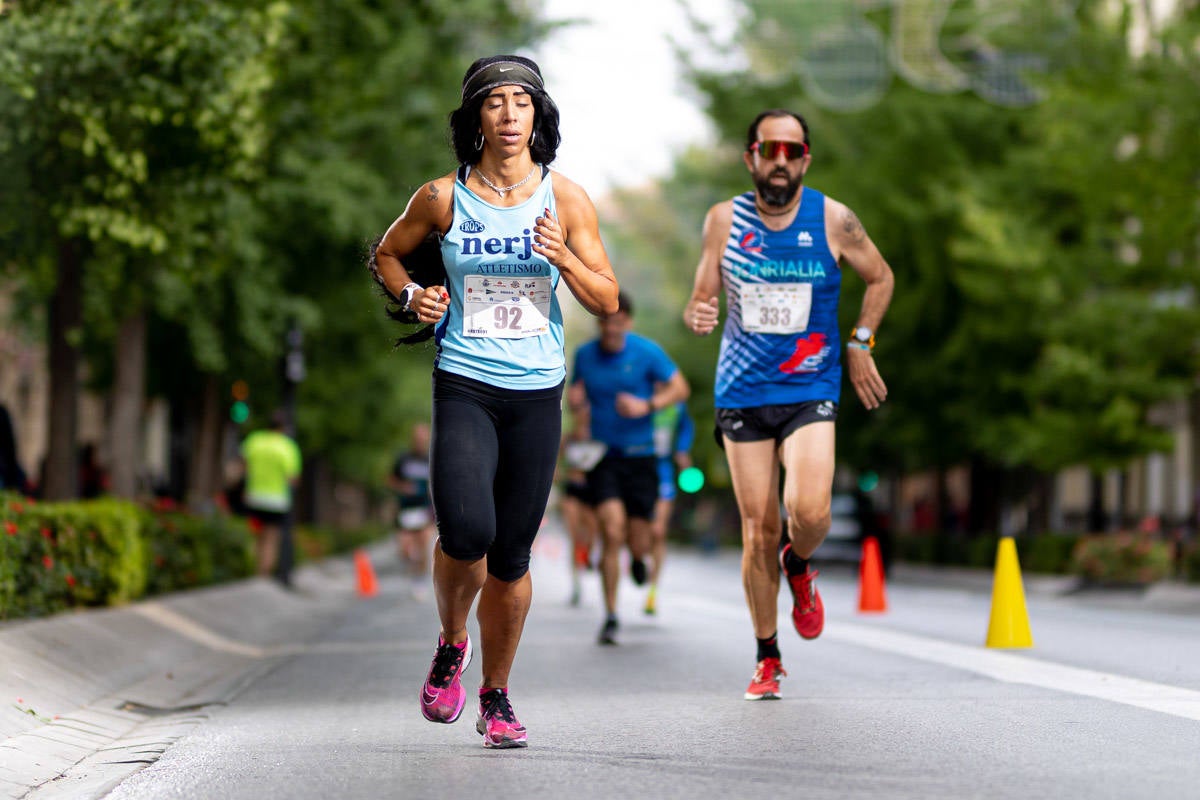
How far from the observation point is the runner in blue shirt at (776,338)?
8.31 meters

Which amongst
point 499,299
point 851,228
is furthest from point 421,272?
point 851,228

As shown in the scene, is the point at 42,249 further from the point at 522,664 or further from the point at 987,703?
the point at 987,703

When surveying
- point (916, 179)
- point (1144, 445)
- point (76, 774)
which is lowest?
point (76, 774)

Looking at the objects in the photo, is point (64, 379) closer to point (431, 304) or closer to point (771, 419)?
point (771, 419)

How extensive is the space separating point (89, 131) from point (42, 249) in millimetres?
2429

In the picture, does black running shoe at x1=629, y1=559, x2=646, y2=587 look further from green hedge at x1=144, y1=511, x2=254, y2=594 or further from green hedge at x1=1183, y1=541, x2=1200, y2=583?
green hedge at x1=1183, y1=541, x2=1200, y2=583

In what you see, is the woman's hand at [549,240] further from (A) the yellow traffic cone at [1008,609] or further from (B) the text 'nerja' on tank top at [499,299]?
(A) the yellow traffic cone at [1008,609]

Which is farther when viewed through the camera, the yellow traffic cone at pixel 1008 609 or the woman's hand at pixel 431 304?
the yellow traffic cone at pixel 1008 609

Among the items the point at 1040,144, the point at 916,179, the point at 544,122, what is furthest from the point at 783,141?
the point at 916,179

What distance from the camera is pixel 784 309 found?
8.36 metres

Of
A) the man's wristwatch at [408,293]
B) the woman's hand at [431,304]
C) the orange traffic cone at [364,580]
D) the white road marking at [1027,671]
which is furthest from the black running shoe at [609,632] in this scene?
the orange traffic cone at [364,580]

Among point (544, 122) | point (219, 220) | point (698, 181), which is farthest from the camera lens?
point (698, 181)

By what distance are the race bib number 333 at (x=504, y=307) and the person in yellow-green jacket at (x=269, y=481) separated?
48.5 feet

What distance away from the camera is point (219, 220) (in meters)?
15.8
